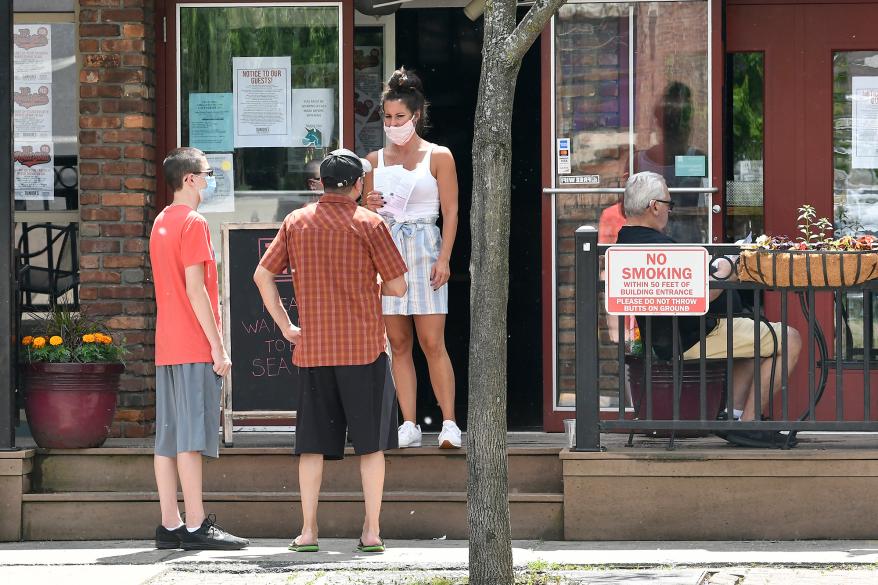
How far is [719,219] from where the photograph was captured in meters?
8.10

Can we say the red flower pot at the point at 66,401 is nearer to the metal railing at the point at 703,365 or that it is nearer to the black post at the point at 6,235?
the black post at the point at 6,235

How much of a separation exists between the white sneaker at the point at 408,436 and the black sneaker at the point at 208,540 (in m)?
1.01

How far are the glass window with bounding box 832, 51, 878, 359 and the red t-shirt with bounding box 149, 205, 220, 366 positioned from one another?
398 cm

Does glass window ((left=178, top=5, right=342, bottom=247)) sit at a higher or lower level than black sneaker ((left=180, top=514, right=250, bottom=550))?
higher

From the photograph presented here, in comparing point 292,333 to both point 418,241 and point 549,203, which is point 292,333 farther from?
point 549,203

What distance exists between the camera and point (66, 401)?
7.14 m

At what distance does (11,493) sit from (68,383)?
61 centimetres

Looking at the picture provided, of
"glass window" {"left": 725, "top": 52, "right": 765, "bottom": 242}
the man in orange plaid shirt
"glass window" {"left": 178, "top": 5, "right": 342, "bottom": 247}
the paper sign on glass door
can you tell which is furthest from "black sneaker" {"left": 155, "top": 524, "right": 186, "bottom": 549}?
"glass window" {"left": 725, "top": 52, "right": 765, "bottom": 242}

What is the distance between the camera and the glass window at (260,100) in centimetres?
825

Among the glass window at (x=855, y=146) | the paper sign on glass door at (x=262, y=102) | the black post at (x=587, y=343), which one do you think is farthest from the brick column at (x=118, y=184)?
the glass window at (x=855, y=146)

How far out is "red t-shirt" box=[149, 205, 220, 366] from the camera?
21.1 ft

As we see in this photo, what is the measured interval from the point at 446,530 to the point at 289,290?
1623 millimetres

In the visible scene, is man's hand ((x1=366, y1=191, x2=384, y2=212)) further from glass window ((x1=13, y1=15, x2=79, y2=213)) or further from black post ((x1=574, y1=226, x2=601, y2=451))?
glass window ((x1=13, y1=15, x2=79, y2=213))

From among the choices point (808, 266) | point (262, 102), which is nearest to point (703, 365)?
point (808, 266)
